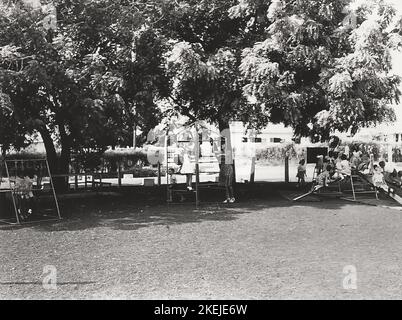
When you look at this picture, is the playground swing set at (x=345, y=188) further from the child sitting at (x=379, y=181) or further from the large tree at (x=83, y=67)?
the large tree at (x=83, y=67)

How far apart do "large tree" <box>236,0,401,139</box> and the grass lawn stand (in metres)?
3.42

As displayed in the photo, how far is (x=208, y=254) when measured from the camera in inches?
341

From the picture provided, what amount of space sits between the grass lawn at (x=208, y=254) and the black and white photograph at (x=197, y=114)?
1.9 inches

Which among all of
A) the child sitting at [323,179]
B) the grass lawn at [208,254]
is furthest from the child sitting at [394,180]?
the grass lawn at [208,254]

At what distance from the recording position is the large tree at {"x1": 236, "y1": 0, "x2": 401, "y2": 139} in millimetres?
15359

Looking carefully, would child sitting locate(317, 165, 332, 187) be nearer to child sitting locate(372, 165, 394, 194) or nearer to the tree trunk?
child sitting locate(372, 165, 394, 194)

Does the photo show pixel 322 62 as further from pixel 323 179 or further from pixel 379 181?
pixel 379 181

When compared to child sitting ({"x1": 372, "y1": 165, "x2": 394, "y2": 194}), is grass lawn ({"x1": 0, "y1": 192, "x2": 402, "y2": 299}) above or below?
below

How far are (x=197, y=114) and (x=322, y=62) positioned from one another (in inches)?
232

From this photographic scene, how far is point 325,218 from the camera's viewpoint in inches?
505

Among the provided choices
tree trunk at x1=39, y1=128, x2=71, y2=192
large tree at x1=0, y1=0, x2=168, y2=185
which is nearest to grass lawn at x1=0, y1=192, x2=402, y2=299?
large tree at x1=0, y1=0, x2=168, y2=185

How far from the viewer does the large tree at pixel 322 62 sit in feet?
50.4

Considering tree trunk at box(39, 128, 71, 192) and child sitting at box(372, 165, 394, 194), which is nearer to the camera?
child sitting at box(372, 165, 394, 194)
